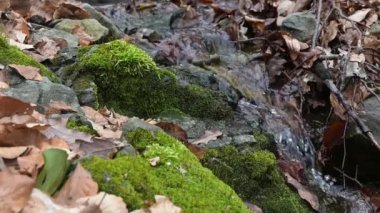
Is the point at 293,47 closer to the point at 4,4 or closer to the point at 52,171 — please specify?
the point at 4,4

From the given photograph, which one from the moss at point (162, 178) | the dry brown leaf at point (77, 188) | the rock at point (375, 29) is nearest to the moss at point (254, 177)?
the moss at point (162, 178)

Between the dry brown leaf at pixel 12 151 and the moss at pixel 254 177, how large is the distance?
1.40 metres

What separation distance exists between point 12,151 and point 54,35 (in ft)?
10.2

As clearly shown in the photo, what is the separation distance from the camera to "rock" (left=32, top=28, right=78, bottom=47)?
16.1 feet

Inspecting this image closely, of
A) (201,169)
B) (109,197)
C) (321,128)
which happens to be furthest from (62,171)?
(321,128)

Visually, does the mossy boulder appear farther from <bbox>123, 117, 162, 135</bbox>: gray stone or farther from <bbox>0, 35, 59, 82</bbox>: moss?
<bbox>123, 117, 162, 135</bbox>: gray stone

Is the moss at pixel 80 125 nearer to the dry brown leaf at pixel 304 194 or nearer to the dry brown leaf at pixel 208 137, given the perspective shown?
the dry brown leaf at pixel 208 137

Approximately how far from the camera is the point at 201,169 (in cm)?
265

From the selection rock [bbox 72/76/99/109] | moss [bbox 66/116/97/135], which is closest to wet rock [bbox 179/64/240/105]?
rock [bbox 72/76/99/109]

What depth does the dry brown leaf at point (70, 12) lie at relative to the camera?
20.0 ft

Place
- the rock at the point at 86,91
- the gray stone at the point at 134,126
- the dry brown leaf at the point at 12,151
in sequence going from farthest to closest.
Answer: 1. the rock at the point at 86,91
2. the gray stone at the point at 134,126
3. the dry brown leaf at the point at 12,151

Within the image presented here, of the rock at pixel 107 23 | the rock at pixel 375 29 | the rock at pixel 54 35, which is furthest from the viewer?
the rock at pixel 375 29

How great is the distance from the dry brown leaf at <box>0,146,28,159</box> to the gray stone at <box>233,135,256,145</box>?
6.75ft

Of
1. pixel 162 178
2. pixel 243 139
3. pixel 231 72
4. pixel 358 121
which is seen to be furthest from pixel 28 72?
pixel 231 72
